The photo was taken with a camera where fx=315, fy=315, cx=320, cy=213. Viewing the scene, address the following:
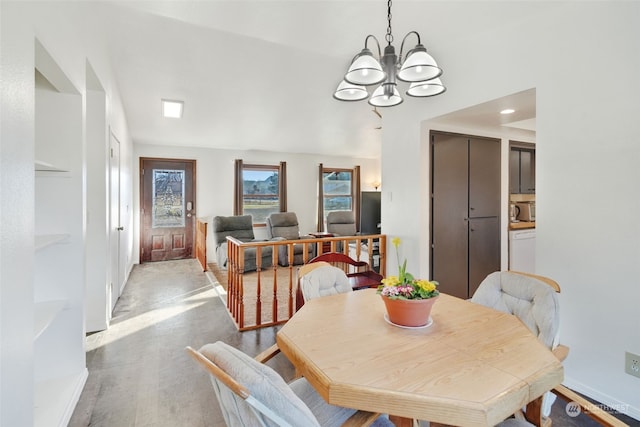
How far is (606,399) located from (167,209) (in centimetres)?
646

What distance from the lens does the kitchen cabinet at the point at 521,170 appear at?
13.3 ft

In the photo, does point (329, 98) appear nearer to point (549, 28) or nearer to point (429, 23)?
point (429, 23)

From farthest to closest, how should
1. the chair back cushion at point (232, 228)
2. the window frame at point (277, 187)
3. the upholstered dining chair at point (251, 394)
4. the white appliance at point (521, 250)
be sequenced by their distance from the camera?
the window frame at point (277, 187) < the chair back cushion at point (232, 228) < the white appliance at point (521, 250) < the upholstered dining chair at point (251, 394)

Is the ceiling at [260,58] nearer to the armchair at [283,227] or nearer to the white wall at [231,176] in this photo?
the white wall at [231,176]

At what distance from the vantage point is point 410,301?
1.33m

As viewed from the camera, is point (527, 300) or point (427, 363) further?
point (527, 300)

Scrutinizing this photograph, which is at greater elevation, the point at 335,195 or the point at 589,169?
the point at 335,195

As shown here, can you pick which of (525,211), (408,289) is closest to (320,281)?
(408,289)

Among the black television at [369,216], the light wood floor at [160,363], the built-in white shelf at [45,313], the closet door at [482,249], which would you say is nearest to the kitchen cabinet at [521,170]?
the closet door at [482,249]

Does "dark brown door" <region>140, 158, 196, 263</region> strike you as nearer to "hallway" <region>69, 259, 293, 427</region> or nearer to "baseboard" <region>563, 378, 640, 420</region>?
"hallway" <region>69, 259, 293, 427</region>

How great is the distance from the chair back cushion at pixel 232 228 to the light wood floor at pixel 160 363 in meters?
1.65

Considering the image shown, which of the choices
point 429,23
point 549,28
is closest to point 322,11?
point 429,23

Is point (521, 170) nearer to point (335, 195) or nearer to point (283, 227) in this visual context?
point (283, 227)

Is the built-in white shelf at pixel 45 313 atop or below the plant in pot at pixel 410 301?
below
